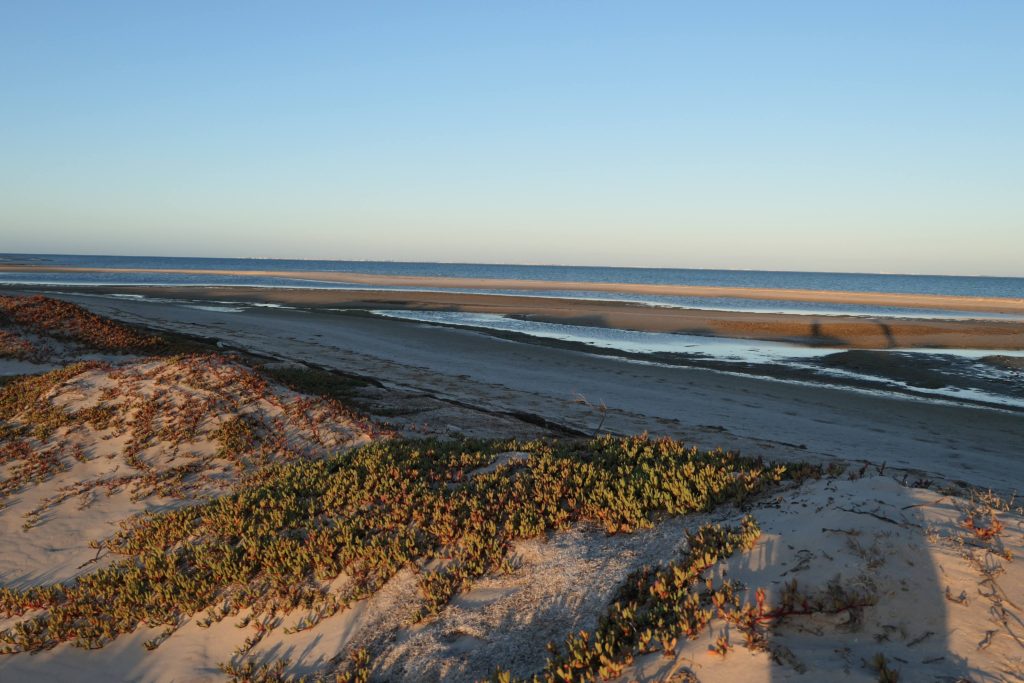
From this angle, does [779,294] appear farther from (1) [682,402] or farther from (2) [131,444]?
(2) [131,444]

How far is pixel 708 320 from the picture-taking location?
4200 cm

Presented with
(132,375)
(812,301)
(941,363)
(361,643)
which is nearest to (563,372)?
(132,375)

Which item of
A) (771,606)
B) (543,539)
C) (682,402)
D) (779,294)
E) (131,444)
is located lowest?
(682,402)

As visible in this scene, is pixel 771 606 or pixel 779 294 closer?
pixel 771 606

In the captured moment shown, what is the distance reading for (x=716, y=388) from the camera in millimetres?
20703

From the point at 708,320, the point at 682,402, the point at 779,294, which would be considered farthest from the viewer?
the point at 779,294

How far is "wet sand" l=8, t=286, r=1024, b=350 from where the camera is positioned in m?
33.9

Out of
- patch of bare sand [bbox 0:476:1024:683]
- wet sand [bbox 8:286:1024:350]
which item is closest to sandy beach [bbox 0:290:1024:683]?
patch of bare sand [bbox 0:476:1024:683]

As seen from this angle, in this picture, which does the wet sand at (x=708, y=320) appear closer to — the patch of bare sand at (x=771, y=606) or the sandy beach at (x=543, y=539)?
the sandy beach at (x=543, y=539)

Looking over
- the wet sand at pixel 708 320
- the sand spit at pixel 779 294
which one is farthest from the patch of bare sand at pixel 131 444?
the sand spit at pixel 779 294

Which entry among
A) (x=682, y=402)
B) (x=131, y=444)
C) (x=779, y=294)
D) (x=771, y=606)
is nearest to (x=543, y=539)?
(x=771, y=606)

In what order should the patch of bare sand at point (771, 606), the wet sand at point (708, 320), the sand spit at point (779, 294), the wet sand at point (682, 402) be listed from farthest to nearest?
the sand spit at point (779, 294)
the wet sand at point (708, 320)
the wet sand at point (682, 402)
the patch of bare sand at point (771, 606)

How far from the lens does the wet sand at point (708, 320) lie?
111ft

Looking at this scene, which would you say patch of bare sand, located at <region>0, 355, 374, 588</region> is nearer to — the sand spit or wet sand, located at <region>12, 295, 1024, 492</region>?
wet sand, located at <region>12, 295, 1024, 492</region>
